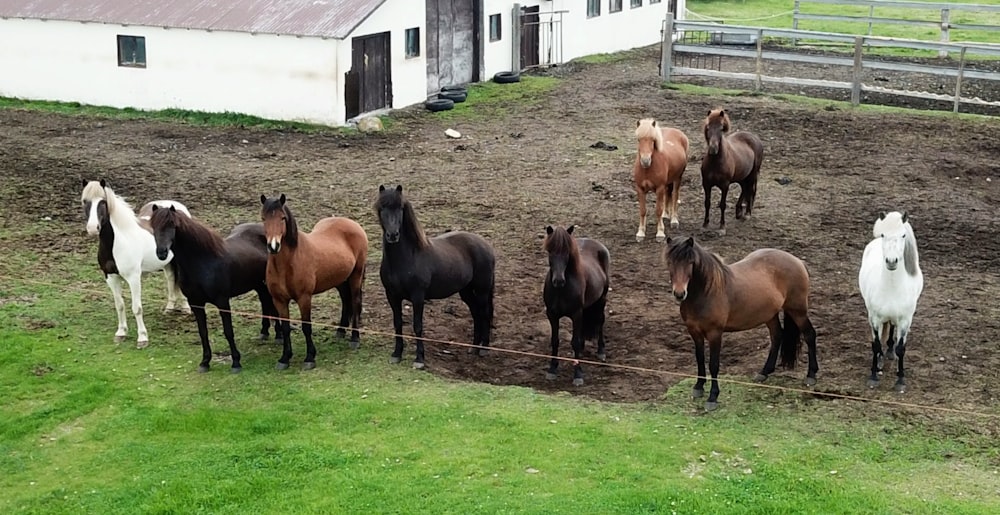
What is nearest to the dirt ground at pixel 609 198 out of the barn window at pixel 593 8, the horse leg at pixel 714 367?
the horse leg at pixel 714 367

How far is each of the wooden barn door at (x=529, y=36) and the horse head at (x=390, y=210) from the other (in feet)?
61.9

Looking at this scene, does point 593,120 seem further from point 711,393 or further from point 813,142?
point 711,393

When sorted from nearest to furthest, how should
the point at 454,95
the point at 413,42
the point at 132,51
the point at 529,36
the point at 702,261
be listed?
1. the point at 702,261
2. the point at 132,51
3. the point at 413,42
4. the point at 454,95
5. the point at 529,36

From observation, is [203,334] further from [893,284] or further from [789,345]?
[893,284]

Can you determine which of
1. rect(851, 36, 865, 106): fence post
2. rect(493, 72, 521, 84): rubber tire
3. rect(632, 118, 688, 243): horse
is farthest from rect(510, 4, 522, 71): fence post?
rect(632, 118, 688, 243): horse

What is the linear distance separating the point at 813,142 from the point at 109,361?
12.9 m

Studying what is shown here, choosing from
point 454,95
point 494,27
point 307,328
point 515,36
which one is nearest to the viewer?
point 307,328

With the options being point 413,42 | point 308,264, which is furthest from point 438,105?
point 308,264

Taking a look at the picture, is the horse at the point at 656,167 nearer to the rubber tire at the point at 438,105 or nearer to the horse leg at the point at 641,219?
the horse leg at the point at 641,219

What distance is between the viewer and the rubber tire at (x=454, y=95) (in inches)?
910

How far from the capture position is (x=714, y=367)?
8.92 meters

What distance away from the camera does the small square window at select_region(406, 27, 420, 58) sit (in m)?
22.9

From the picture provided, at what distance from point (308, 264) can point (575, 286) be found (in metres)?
2.33

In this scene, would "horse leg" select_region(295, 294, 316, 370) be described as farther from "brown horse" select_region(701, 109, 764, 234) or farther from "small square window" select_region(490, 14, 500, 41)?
"small square window" select_region(490, 14, 500, 41)
